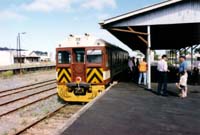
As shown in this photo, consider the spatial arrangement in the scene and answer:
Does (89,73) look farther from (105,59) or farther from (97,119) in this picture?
(97,119)

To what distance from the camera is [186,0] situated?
548 inches

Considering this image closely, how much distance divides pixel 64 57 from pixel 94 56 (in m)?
1.55

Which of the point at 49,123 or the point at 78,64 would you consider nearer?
the point at 49,123

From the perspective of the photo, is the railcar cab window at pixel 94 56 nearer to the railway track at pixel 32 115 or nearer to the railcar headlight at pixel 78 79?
the railcar headlight at pixel 78 79

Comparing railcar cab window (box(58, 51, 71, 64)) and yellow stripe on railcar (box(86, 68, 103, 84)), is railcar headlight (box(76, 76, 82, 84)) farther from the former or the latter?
railcar cab window (box(58, 51, 71, 64))

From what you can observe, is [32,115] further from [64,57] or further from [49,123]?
[64,57]

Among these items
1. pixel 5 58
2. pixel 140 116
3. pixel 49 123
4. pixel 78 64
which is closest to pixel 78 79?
pixel 78 64

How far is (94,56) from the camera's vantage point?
1458 centimetres

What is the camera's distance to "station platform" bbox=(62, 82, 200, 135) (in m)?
7.17

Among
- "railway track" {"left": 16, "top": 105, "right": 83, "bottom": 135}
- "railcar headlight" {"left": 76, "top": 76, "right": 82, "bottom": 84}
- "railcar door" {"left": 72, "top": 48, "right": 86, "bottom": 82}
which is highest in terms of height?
"railcar door" {"left": 72, "top": 48, "right": 86, "bottom": 82}

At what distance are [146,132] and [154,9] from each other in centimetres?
862

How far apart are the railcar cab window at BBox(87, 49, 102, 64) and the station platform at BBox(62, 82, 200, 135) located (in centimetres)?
257

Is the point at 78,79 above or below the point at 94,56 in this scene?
below

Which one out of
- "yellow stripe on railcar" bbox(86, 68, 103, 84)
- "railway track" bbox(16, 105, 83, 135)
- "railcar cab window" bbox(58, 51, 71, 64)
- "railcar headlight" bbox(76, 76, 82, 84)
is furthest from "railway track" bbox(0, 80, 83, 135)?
"railcar cab window" bbox(58, 51, 71, 64)
